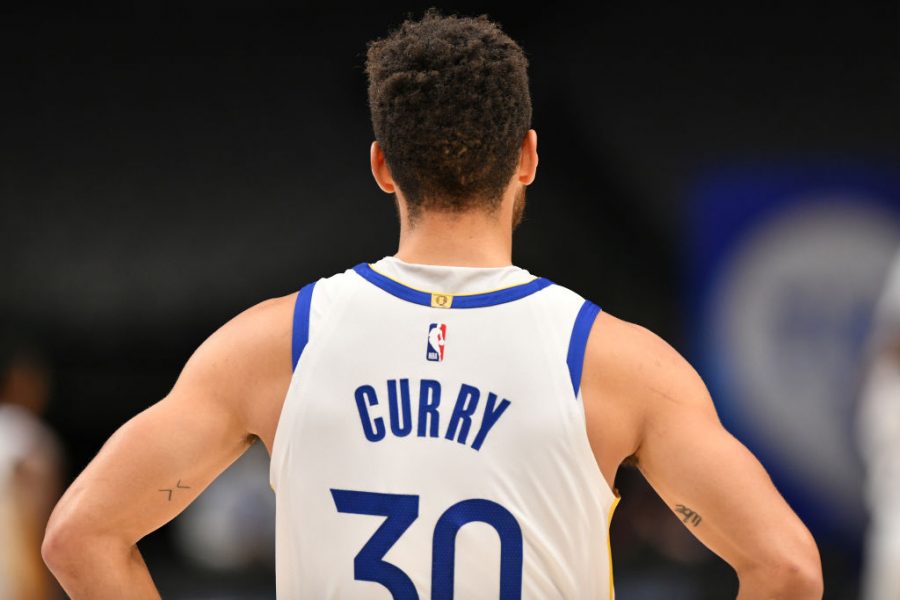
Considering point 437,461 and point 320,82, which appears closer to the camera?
point 437,461

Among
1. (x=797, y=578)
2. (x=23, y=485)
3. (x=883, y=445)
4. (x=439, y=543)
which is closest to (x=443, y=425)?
(x=439, y=543)

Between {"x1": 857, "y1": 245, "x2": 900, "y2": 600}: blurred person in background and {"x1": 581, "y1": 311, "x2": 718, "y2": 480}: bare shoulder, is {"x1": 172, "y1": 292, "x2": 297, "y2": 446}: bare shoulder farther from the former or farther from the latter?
{"x1": 857, "y1": 245, "x2": 900, "y2": 600}: blurred person in background

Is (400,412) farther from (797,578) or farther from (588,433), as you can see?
(797,578)

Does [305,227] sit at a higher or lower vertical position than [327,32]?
lower

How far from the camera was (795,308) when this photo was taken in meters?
6.39

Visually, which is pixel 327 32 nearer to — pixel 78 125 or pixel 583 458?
pixel 78 125

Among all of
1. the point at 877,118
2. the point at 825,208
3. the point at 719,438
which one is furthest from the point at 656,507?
the point at 719,438

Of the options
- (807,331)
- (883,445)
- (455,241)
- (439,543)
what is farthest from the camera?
(807,331)

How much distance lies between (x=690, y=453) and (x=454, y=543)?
13.1 inches

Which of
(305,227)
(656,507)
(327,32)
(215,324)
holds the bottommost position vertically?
(656,507)

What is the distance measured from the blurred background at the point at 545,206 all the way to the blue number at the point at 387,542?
4.87m

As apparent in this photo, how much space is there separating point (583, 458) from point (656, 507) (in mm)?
4996

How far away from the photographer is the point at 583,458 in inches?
62.1

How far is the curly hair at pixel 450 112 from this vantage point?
1646 millimetres
